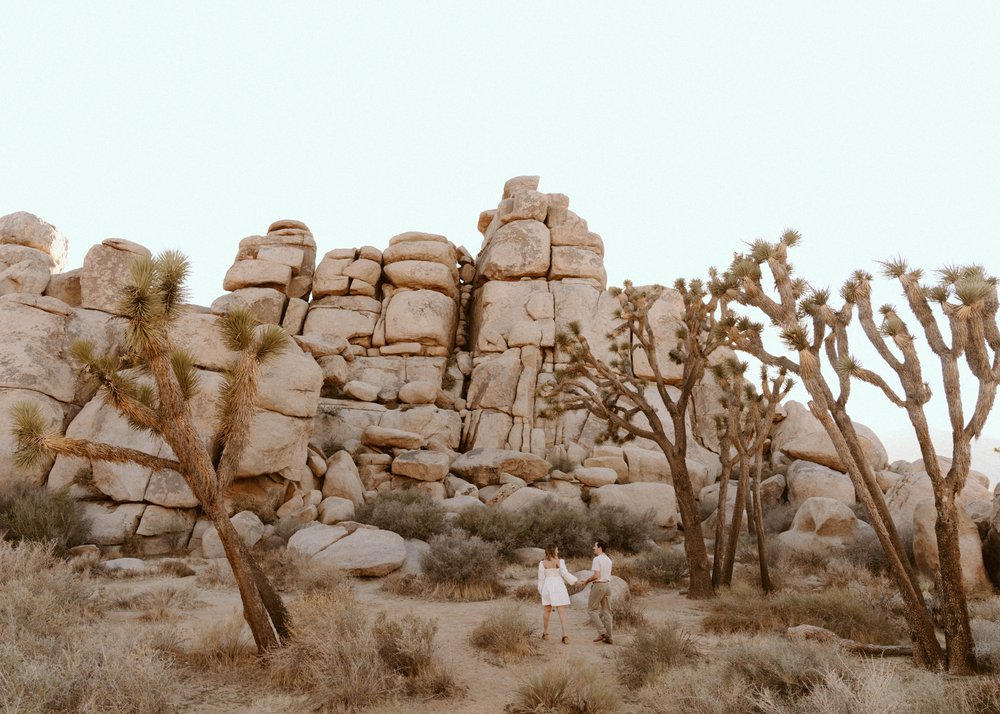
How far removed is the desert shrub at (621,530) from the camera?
17656mm

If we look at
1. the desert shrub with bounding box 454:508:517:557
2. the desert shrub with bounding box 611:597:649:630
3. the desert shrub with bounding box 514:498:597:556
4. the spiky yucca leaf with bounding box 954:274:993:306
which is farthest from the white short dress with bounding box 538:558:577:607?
the desert shrub with bounding box 514:498:597:556

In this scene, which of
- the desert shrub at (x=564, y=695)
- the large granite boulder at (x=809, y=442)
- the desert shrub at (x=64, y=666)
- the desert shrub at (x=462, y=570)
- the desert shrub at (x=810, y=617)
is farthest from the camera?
the large granite boulder at (x=809, y=442)

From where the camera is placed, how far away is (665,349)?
93.8 ft

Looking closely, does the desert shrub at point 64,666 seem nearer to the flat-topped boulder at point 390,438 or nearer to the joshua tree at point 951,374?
the joshua tree at point 951,374

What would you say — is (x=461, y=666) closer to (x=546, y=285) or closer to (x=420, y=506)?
(x=420, y=506)

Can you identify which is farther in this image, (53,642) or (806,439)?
(806,439)

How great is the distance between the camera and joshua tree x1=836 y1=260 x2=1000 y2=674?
22.6 ft

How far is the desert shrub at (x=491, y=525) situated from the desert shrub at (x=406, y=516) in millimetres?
636

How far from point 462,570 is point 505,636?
13.4ft

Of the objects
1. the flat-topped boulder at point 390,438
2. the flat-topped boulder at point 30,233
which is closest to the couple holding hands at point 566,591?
the flat-topped boulder at point 390,438

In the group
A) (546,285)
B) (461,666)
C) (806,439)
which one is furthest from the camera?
(546,285)

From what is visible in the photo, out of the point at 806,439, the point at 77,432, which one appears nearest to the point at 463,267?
the point at 806,439

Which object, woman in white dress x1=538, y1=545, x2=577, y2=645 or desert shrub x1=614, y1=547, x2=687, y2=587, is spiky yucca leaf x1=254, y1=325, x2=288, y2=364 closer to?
woman in white dress x1=538, y1=545, x2=577, y2=645

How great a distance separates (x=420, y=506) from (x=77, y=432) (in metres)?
9.01
